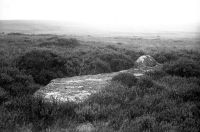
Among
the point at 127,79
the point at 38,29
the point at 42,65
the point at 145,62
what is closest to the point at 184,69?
the point at 127,79

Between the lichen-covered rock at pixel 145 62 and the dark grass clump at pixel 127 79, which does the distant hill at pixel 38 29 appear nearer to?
the lichen-covered rock at pixel 145 62

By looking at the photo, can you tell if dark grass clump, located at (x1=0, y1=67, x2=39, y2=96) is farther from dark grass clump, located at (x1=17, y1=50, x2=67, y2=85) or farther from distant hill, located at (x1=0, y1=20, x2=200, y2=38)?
distant hill, located at (x1=0, y1=20, x2=200, y2=38)

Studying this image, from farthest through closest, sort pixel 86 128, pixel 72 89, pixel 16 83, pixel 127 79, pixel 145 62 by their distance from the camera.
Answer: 1. pixel 145 62
2. pixel 127 79
3. pixel 16 83
4. pixel 72 89
5. pixel 86 128

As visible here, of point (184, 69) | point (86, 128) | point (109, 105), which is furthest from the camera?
point (184, 69)

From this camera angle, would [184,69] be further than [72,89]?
Yes

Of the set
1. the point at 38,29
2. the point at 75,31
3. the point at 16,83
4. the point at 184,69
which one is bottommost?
the point at 16,83

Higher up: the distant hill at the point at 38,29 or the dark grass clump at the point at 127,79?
the distant hill at the point at 38,29

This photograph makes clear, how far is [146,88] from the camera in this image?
7.85 meters

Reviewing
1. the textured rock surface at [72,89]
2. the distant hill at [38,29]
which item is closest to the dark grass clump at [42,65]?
the textured rock surface at [72,89]

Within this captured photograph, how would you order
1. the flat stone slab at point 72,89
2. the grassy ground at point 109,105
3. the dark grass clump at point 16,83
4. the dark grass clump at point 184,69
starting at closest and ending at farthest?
the grassy ground at point 109,105, the flat stone slab at point 72,89, the dark grass clump at point 16,83, the dark grass clump at point 184,69

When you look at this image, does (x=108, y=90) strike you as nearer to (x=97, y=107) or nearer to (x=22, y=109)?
(x=97, y=107)

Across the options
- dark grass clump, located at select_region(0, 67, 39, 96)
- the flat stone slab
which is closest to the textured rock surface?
the flat stone slab

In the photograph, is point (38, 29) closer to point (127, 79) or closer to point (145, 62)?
point (145, 62)

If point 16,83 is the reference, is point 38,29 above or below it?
above
